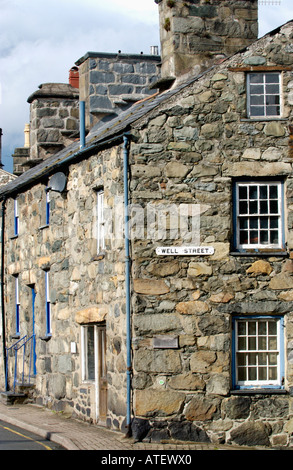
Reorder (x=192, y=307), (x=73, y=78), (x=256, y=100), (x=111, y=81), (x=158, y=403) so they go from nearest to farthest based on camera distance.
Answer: (x=158, y=403) < (x=192, y=307) < (x=256, y=100) < (x=111, y=81) < (x=73, y=78)

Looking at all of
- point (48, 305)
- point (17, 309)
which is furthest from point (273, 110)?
point (17, 309)

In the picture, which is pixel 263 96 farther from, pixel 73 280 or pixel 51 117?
pixel 51 117

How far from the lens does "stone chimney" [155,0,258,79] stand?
62.1 ft

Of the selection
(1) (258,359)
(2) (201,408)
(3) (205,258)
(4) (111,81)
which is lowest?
(2) (201,408)

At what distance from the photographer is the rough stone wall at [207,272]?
1583cm

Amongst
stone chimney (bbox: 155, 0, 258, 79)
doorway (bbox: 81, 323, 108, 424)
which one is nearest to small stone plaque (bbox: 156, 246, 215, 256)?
doorway (bbox: 81, 323, 108, 424)

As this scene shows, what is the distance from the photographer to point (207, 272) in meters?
16.2

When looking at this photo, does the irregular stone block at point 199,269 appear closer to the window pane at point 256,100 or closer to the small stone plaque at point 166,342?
the small stone plaque at point 166,342

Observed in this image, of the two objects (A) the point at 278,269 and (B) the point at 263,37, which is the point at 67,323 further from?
(B) the point at 263,37

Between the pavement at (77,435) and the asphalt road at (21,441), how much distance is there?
17 cm

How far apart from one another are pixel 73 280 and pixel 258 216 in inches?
196

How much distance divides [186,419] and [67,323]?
492 centimetres

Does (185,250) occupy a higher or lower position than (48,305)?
higher
